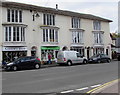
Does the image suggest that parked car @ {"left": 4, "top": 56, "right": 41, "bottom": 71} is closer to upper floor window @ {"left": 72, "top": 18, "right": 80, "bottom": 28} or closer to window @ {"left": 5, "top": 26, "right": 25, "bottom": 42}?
window @ {"left": 5, "top": 26, "right": 25, "bottom": 42}

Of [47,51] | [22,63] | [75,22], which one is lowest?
[22,63]

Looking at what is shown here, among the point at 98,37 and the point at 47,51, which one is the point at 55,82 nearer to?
the point at 47,51

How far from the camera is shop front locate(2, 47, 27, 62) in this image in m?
22.3

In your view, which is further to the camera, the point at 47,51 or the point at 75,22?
the point at 75,22

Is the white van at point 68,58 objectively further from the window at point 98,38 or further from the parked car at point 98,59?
the window at point 98,38

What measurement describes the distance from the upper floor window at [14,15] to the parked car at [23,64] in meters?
8.36

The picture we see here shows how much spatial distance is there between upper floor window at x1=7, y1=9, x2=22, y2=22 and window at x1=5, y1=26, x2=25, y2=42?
4.29 ft

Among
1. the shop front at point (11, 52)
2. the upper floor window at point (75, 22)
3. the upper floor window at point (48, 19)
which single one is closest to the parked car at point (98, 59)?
the upper floor window at point (75, 22)

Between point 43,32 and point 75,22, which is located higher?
point 75,22

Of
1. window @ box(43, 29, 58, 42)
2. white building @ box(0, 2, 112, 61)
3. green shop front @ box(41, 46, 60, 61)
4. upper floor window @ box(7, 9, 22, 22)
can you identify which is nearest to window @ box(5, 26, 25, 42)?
white building @ box(0, 2, 112, 61)

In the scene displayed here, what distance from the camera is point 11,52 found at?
22.9 metres

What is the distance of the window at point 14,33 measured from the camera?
22.4 m

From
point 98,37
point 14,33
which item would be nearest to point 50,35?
point 14,33

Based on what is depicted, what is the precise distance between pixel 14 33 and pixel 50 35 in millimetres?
6324
